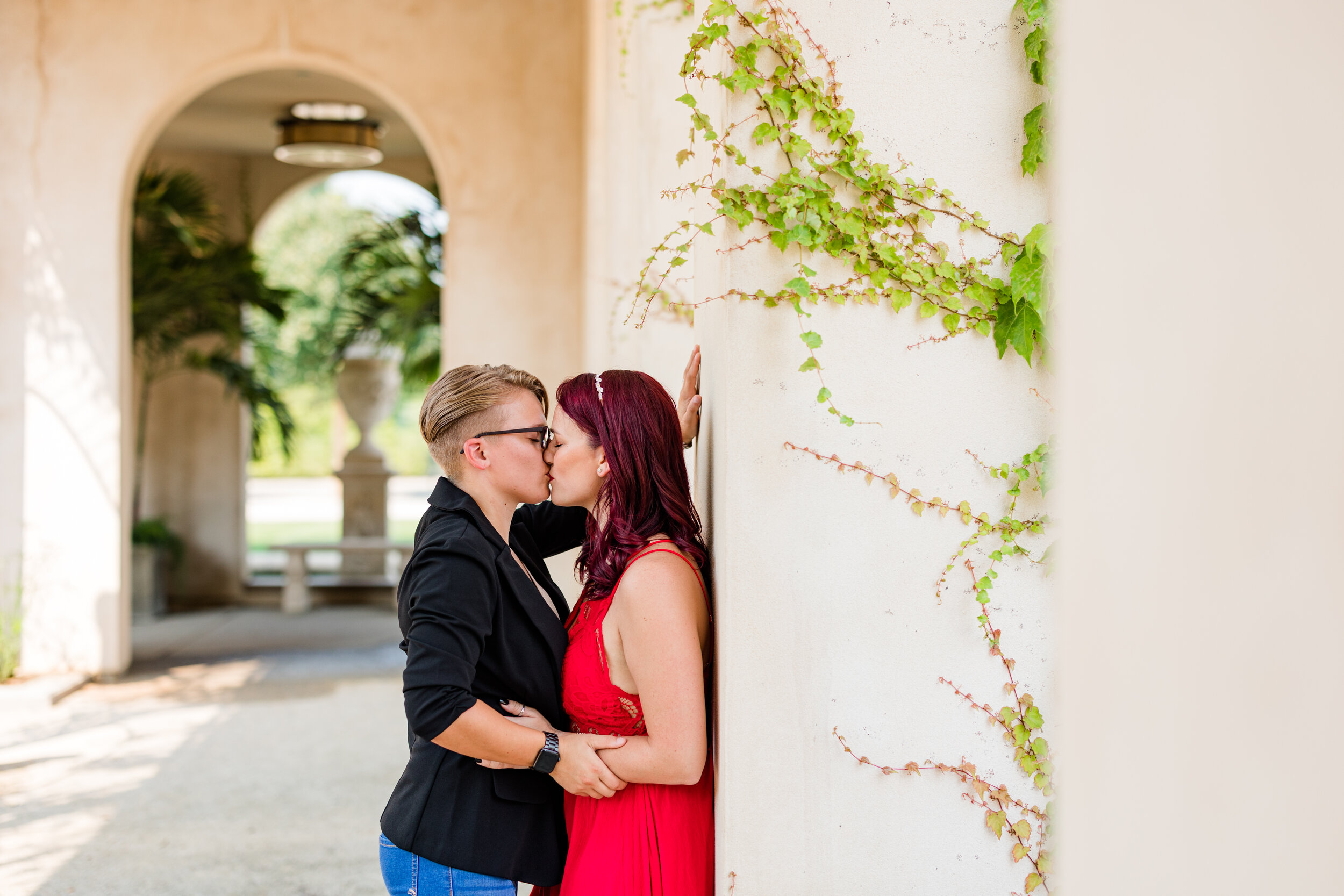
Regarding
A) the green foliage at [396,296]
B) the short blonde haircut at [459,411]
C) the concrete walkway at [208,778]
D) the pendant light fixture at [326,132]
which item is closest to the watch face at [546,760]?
the short blonde haircut at [459,411]

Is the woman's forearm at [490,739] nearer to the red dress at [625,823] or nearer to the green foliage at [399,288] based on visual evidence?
the red dress at [625,823]

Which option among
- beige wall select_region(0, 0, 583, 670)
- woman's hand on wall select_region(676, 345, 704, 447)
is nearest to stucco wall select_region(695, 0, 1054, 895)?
woman's hand on wall select_region(676, 345, 704, 447)

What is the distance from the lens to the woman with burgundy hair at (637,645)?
5.45 feet

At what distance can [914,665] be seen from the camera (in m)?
1.72

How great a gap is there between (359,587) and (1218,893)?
35.1ft

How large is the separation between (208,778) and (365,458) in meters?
6.29

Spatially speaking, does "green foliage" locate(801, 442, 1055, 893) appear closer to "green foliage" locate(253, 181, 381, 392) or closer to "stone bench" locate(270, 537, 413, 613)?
"stone bench" locate(270, 537, 413, 613)

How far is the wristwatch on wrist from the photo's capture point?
1.69 meters

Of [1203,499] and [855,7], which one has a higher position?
[855,7]

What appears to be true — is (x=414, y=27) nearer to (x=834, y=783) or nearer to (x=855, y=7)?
(x=855, y=7)

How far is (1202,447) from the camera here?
0.49 metres

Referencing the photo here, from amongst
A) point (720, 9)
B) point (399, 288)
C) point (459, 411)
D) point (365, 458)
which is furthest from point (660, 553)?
point (365, 458)

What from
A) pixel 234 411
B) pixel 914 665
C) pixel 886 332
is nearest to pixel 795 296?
pixel 886 332

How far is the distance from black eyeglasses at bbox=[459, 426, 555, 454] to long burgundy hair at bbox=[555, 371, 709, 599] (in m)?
0.09
